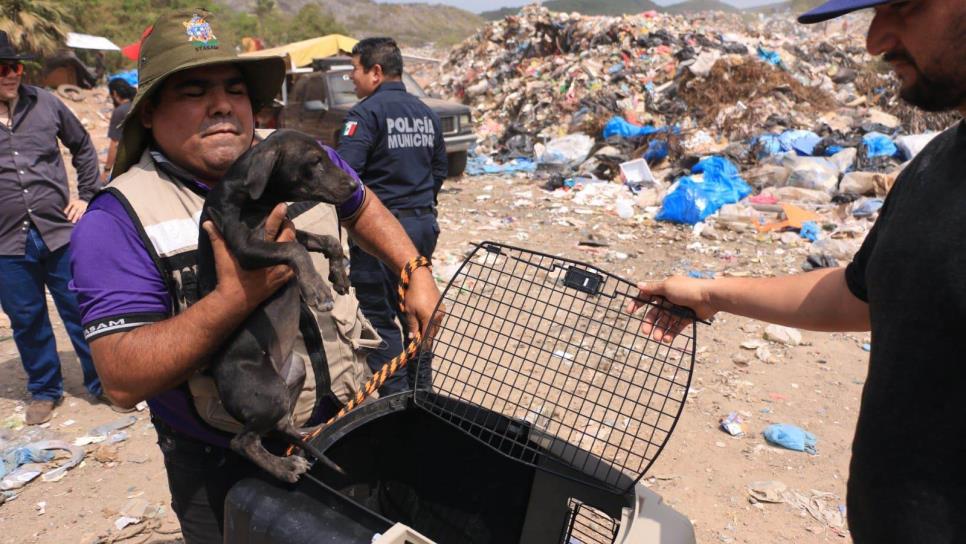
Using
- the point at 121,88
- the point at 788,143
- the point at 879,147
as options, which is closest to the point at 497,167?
the point at 788,143

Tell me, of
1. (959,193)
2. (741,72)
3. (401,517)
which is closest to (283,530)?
(401,517)

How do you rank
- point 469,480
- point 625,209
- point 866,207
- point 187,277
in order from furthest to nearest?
1. point 625,209
2. point 866,207
3. point 469,480
4. point 187,277

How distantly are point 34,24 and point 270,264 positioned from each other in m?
23.0

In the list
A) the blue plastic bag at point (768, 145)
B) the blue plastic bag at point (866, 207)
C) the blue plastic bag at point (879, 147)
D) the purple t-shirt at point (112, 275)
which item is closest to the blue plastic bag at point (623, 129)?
the blue plastic bag at point (768, 145)

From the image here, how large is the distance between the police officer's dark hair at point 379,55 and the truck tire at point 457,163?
247 inches

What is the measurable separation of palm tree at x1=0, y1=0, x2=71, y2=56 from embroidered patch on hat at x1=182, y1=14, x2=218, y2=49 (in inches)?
811

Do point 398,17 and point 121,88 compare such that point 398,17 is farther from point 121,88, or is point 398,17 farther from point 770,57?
point 121,88

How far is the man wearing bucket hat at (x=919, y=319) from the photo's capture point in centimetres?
112

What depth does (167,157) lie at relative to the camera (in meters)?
1.80

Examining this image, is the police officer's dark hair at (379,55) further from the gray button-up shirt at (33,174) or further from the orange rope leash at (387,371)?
the orange rope leash at (387,371)

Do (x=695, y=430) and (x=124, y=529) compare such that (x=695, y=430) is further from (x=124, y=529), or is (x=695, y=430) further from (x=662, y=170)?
(x=662, y=170)

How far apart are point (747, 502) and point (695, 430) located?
0.68 metres

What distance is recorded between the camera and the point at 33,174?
13.2ft

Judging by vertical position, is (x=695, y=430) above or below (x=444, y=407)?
below
